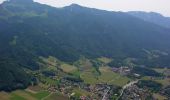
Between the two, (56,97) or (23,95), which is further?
(56,97)

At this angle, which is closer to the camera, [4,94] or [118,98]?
[4,94]

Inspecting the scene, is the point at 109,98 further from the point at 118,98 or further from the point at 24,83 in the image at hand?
the point at 24,83

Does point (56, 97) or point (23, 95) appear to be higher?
point (23, 95)

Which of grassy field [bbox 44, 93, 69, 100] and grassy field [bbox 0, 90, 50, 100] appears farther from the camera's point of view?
grassy field [bbox 44, 93, 69, 100]

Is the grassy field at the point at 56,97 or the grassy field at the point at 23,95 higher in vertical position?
the grassy field at the point at 23,95

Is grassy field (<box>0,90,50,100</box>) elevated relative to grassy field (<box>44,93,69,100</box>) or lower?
elevated

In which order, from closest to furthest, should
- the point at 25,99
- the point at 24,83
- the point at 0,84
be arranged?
1. the point at 25,99
2. the point at 0,84
3. the point at 24,83

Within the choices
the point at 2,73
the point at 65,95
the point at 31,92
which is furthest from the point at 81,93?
the point at 2,73

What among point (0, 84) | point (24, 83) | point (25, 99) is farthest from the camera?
point (24, 83)

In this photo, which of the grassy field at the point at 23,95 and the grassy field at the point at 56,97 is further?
the grassy field at the point at 56,97
